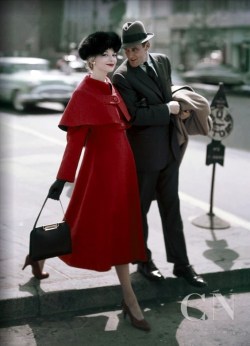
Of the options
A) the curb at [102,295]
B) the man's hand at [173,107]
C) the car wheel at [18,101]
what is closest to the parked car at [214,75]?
the car wheel at [18,101]

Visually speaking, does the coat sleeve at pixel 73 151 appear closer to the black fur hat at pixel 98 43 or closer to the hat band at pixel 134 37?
the black fur hat at pixel 98 43

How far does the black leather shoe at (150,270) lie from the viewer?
4.41 m

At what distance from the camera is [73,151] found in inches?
150

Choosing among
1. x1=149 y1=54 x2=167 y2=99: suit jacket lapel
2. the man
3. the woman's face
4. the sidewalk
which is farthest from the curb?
the woman's face

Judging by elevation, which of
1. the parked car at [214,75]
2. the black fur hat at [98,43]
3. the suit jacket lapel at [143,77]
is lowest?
the parked car at [214,75]

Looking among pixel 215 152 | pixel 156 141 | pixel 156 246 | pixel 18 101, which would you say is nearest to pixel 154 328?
pixel 156 141

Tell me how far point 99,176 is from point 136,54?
0.89m

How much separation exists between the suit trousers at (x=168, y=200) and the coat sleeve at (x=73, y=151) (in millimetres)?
589

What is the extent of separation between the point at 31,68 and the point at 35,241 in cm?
1465

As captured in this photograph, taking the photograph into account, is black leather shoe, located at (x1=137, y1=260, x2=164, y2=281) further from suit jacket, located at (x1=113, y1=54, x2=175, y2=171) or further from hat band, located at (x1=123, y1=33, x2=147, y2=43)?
hat band, located at (x1=123, y1=33, x2=147, y2=43)

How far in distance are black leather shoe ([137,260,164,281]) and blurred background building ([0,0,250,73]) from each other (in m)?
31.1

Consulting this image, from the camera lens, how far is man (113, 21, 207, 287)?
405cm

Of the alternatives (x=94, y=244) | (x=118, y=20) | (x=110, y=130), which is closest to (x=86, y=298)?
(x=94, y=244)

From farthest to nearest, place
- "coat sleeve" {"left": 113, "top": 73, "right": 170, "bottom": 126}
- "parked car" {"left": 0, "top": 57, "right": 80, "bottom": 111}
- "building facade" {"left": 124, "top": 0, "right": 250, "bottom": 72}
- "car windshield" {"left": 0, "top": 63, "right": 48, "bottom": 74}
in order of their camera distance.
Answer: "building facade" {"left": 124, "top": 0, "right": 250, "bottom": 72}
"car windshield" {"left": 0, "top": 63, "right": 48, "bottom": 74}
"parked car" {"left": 0, "top": 57, "right": 80, "bottom": 111}
"coat sleeve" {"left": 113, "top": 73, "right": 170, "bottom": 126}
